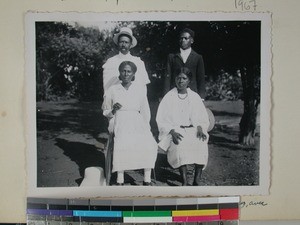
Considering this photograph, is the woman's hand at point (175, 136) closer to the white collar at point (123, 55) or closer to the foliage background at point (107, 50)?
the foliage background at point (107, 50)

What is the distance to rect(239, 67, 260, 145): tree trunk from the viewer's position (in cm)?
90

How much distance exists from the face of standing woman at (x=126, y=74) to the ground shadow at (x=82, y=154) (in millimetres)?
156

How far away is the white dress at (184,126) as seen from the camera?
90 centimetres

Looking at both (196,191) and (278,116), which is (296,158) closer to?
(278,116)

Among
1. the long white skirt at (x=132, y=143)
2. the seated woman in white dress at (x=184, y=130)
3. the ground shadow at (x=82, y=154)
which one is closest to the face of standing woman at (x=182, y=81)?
the seated woman in white dress at (x=184, y=130)

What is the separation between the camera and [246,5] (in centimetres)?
89

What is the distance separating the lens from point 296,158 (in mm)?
911

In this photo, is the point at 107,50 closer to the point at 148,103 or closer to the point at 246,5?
the point at 148,103

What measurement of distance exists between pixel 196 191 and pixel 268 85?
27 cm

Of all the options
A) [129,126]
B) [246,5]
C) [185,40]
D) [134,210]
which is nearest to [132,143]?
[129,126]

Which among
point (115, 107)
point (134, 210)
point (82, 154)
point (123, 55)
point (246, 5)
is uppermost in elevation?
point (246, 5)

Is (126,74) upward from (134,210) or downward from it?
upward

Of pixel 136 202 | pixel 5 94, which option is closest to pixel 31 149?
pixel 5 94

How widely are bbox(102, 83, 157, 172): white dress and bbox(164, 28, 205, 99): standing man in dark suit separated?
0.22 feet
